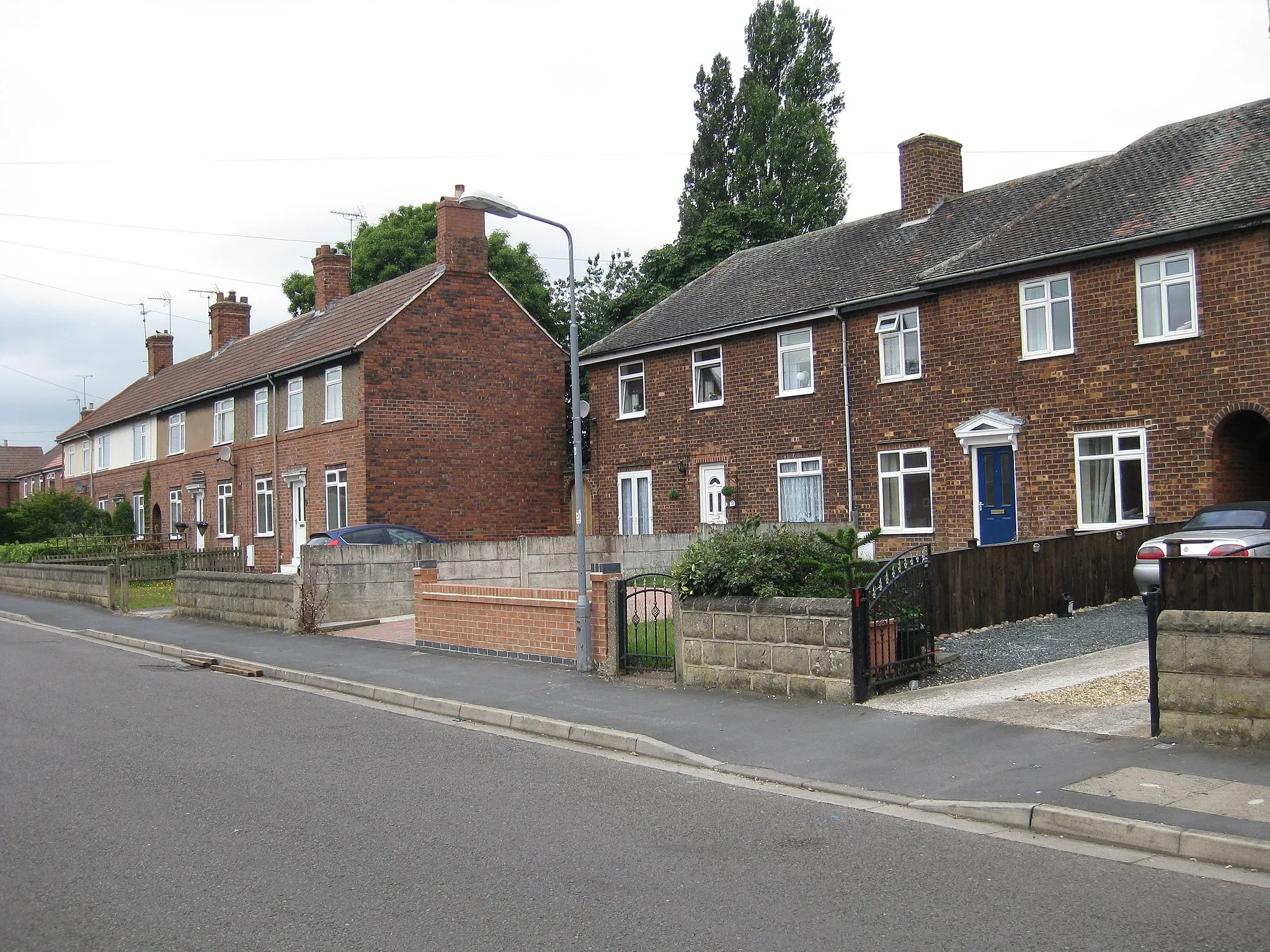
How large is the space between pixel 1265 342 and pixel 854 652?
11.3 m

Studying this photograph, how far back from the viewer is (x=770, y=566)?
11695mm

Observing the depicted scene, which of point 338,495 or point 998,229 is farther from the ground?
point 998,229

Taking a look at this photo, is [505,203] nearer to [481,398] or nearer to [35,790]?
[35,790]

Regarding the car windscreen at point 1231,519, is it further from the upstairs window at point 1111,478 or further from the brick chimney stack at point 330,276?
the brick chimney stack at point 330,276

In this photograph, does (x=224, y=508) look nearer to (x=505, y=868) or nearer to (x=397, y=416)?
(x=397, y=416)

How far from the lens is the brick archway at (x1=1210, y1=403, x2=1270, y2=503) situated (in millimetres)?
18250

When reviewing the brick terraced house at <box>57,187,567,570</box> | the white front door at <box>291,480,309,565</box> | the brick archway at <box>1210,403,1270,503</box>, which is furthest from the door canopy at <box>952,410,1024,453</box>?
the white front door at <box>291,480,309,565</box>

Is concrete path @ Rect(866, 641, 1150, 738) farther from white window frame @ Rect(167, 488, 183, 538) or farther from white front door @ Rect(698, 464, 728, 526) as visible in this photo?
white window frame @ Rect(167, 488, 183, 538)

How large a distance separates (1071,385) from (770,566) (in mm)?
11148

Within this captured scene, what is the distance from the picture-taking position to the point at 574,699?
38.8 ft

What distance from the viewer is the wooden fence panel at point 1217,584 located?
10203 millimetres

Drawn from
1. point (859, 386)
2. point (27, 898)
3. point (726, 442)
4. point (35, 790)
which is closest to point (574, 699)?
point (35, 790)

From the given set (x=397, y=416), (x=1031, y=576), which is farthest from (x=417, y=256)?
(x=1031, y=576)

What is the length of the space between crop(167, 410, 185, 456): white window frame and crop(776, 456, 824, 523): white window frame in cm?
2508
